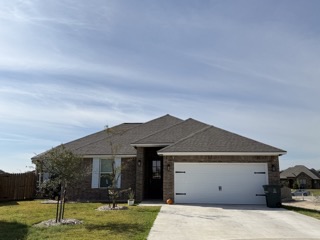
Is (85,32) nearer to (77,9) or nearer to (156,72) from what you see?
(77,9)

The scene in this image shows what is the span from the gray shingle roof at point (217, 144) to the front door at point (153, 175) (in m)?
3.42

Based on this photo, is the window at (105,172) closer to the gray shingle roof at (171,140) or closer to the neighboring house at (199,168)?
the neighboring house at (199,168)

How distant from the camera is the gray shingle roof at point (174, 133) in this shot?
18308mm

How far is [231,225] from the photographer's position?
10227 mm

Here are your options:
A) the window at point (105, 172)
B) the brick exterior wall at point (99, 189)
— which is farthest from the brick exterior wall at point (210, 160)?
the window at point (105, 172)

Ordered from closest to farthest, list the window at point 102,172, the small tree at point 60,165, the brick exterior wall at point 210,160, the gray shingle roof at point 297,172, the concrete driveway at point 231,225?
the concrete driveway at point 231,225, the small tree at point 60,165, the brick exterior wall at point 210,160, the window at point 102,172, the gray shingle roof at point 297,172

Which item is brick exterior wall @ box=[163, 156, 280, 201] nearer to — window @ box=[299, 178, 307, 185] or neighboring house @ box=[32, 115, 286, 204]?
neighboring house @ box=[32, 115, 286, 204]

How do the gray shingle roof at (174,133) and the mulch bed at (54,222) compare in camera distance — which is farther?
the gray shingle roof at (174,133)

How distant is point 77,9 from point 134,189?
11.1 meters

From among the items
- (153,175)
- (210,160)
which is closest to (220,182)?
(210,160)

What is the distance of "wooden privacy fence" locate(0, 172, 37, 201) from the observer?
63.5 ft

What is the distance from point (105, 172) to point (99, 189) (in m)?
1.06

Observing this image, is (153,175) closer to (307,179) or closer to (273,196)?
(273,196)

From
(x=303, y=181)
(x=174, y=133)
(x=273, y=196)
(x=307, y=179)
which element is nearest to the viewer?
(x=273, y=196)
